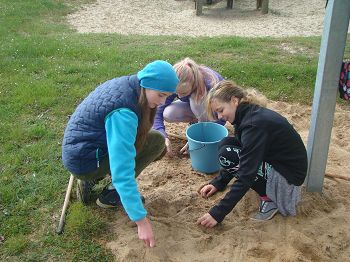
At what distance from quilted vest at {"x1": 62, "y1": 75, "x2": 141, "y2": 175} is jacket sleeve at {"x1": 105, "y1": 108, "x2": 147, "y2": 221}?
12 centimetres

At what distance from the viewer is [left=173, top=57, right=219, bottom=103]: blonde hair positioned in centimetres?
358

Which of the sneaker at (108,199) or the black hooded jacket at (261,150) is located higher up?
the black hooded jacket at (261,150)

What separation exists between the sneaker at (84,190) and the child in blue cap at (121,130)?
0.15 metres

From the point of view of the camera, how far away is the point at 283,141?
2.88 metres

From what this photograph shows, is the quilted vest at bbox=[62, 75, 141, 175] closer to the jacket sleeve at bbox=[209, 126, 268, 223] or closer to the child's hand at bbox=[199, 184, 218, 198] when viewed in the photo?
the jacket sleeve at bbox=[209, 126, 268, 223]

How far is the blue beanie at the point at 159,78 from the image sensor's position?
2.44 m

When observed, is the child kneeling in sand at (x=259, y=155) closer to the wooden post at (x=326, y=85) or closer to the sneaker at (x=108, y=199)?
the wooden post at (x=326, y=85)

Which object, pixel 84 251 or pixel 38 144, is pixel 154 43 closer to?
pixel 38 144

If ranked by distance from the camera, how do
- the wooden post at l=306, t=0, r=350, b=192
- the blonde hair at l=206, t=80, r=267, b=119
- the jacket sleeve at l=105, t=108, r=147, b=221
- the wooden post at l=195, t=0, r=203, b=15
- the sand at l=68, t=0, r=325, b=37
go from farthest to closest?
the wooden post at l=195, t=0, r=203, b=15, the sand at l=68, t=0, r=325, b=37, the blonde hair at l=206, t=80, r=267, b=119, the wooden post at l=306, t=0, r=350, b=192, the jacket sleeve at l=105, t=108, r=147, b=221

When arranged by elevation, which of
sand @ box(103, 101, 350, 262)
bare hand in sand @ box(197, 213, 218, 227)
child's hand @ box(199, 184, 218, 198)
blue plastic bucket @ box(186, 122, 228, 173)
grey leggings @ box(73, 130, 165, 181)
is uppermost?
grey leggings @ box(73, 130, 165, 181)

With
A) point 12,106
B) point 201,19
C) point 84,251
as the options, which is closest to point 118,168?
point 84,251

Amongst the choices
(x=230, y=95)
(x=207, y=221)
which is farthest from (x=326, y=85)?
(x=207, y=221)

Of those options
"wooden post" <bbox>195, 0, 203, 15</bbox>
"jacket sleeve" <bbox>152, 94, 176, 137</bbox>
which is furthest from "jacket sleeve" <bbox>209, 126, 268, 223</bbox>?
"wooden post" <bbox>195, 0, 203, 15</bbox>

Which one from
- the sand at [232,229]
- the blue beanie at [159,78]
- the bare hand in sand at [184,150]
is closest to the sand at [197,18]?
the bare hand in sand at [184,150]
